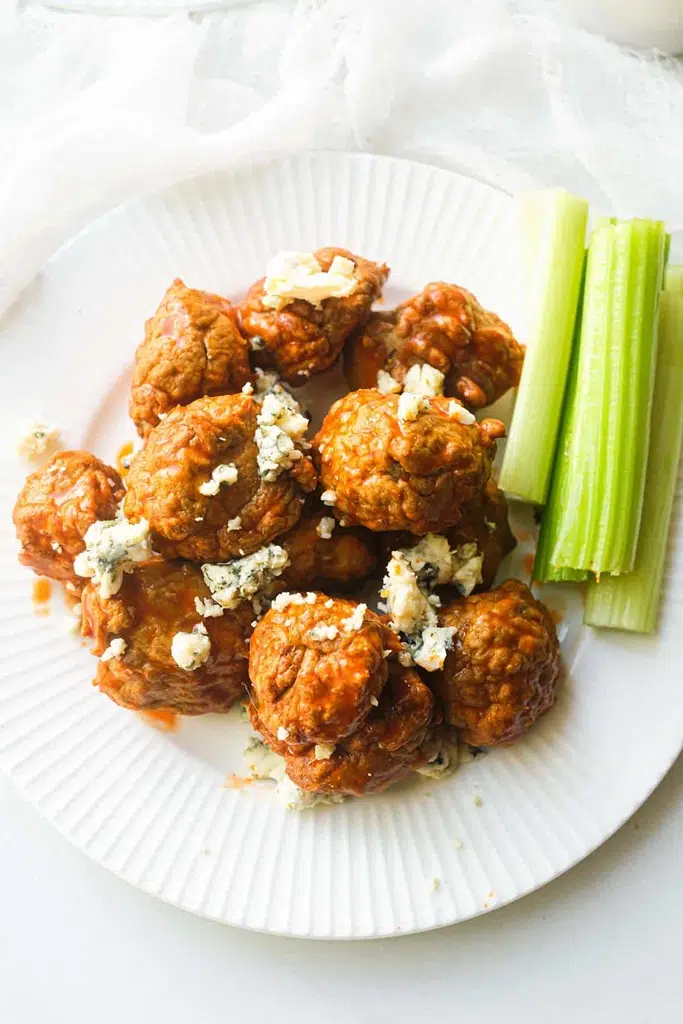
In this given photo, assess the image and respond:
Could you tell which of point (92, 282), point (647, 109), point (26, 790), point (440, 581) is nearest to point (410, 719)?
point (440, 581)

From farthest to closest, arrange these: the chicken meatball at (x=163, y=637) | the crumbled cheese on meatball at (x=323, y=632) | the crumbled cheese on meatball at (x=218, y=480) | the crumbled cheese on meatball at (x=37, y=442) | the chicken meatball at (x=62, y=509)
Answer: the crumbled cheese on meatball at (x=37, y=442) → the chicken meatball at (x=62, y=509) → the chicken meatball at (x=163, y=637) → the crumbled cheese on meatball at (x=218, y=480) → the crumbled cheese on meatball at (x=323, y=632)

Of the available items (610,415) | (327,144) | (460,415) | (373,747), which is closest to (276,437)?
(460,415)

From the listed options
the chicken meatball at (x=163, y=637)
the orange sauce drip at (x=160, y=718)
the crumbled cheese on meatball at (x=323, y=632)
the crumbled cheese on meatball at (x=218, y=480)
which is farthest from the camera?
the orange sauce drip at (x=160, y=718)

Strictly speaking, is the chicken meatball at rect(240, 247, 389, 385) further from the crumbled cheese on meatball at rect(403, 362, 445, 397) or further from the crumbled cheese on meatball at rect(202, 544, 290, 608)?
the crumbled cheese on meatball at rect(202, 544, 290, 608)

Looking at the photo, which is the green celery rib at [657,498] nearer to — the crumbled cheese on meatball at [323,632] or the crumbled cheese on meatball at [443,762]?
the crumbled cheese on meatball at [443,762]

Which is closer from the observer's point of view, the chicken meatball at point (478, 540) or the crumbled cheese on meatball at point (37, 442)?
the chicken meatball at point (478, 540)

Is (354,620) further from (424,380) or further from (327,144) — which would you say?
(327,144)

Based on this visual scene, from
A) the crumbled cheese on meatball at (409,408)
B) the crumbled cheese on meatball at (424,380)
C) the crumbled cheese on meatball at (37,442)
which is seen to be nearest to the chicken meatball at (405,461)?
the crumbled cheese on meatball at (409,408)
